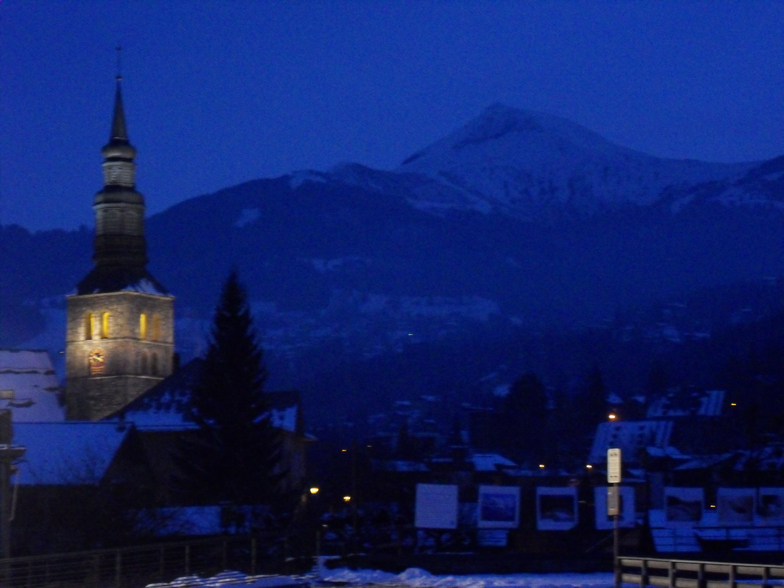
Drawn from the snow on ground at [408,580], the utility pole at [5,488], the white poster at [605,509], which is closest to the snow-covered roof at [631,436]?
the white poster at [605,509]

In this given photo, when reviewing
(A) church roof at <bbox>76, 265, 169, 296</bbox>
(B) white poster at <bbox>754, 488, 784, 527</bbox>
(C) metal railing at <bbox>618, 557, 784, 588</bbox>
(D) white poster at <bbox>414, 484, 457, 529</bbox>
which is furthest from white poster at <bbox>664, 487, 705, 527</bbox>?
(A) church roof at <bbox>76, 265, 169, 296</bbox>

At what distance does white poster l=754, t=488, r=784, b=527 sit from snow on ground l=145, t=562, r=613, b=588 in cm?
822


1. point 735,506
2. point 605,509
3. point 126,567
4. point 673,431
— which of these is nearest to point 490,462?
point 673,431

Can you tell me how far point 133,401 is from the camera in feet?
308

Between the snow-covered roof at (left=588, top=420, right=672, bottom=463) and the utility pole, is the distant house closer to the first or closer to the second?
the snow-covered roof at (left=588, top=420, right=672, bottom=463)

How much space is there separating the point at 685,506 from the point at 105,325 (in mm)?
58700

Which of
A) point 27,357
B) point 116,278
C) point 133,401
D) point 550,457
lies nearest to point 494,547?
point 133,401

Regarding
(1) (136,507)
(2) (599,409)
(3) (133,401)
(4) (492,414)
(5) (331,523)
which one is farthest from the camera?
(4) (492,414)

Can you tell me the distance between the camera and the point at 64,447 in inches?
3024

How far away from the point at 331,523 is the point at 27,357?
54.3 meters

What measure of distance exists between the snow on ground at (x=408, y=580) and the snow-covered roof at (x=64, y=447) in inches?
1276

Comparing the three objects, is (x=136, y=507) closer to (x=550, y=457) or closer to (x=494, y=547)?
(x=494, y=547)

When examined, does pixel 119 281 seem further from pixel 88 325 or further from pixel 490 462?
pixel 490 462

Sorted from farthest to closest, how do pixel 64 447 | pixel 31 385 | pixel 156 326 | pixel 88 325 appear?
pixel 31 385 → pixel 156 326 → pixel 88 325 → pixel 64 447
